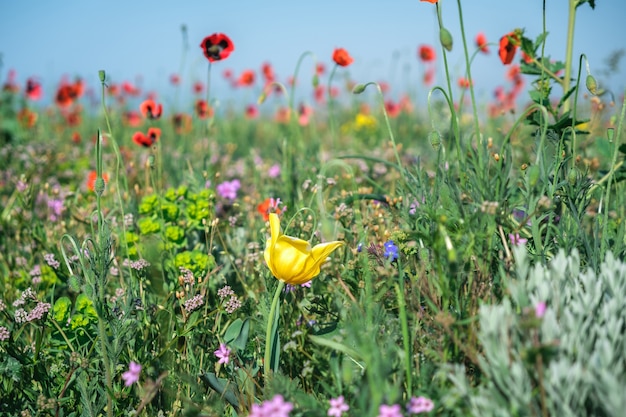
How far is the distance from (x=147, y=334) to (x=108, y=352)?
25cm

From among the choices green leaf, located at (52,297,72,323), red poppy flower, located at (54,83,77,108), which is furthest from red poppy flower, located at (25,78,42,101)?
green leaf, located at (52,297,72,323)

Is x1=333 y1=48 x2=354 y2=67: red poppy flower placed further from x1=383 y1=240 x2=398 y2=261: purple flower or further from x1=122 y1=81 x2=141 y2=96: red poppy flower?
x1=122 y1=81 x2=141 y2=96: red poppy flower

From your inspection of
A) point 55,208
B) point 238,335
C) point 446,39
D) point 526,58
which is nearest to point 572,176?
point 446,39

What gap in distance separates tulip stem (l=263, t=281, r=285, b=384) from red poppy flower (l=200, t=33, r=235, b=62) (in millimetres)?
1555

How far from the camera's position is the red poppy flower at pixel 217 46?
2801 mm

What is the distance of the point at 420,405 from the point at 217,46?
2.07 meters

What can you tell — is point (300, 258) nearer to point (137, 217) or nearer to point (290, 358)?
point (290, 358)

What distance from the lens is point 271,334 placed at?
165 centimetres

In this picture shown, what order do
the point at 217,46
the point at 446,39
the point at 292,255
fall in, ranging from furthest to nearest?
the point at 217,46 < the point at 446,39 < the point at 292,255

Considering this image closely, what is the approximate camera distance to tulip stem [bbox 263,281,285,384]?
5.10 feet

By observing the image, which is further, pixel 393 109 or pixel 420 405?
pixel 393 109

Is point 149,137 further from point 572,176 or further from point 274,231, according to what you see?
point 572,176

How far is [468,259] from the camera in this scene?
4.91 ft

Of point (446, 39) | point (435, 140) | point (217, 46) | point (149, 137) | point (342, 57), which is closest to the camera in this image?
point (446, 39)
